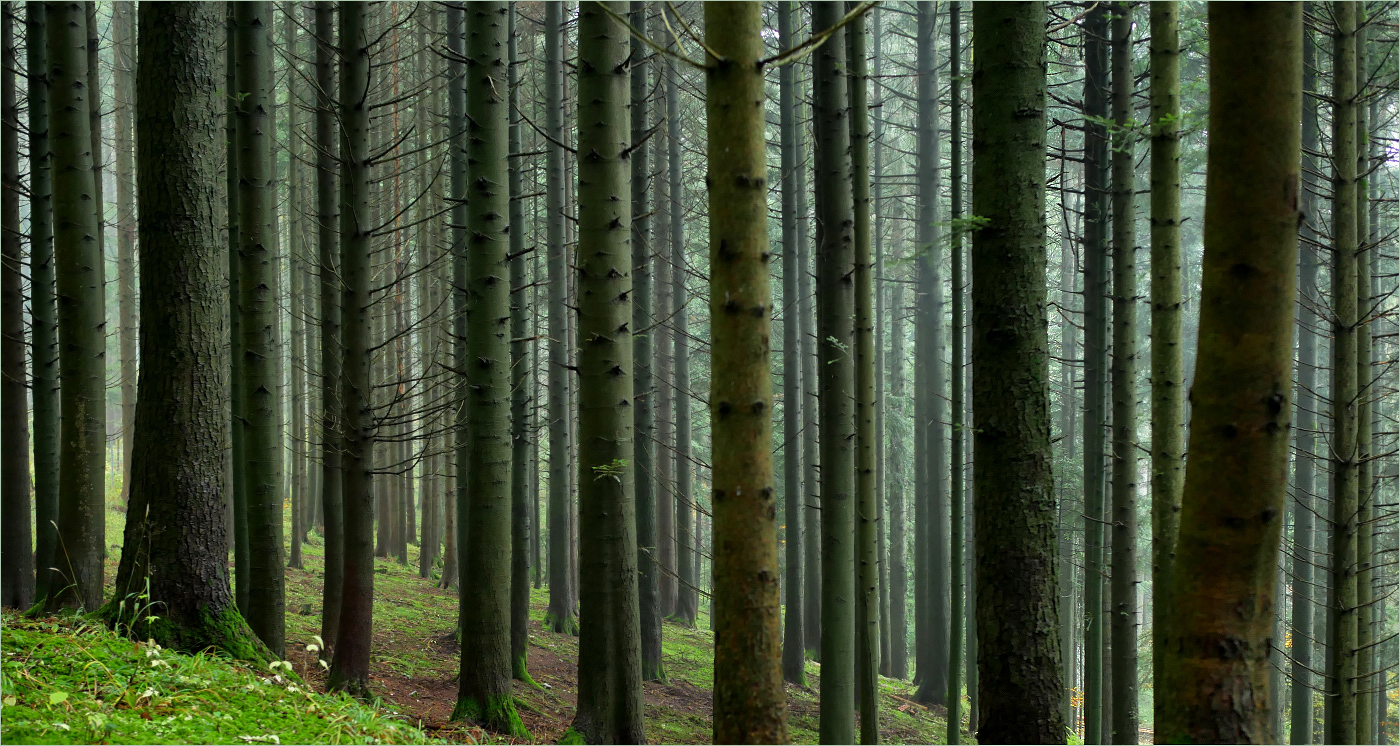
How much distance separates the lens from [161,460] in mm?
4992

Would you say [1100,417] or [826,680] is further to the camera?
[1100,417]

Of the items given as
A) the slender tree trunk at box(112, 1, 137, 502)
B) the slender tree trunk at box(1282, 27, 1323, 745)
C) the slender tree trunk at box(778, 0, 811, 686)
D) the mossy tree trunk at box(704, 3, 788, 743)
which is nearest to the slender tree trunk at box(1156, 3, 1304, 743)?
the mossy tree trunk at box(704, 3, 788, 743)

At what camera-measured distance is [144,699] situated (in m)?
3.77

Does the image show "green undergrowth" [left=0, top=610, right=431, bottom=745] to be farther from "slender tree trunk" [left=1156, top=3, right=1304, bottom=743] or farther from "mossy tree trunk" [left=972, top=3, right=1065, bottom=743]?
"slender tree trunk" [left=1156, top=3, right=1304, bottom=743]

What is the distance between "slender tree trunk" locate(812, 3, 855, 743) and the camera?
6.59m

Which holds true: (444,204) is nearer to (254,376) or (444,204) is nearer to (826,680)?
(254,376)

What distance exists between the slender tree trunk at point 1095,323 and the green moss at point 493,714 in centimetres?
567

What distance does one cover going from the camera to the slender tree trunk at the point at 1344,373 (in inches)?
270

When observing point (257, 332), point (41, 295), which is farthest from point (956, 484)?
point (41, 295)

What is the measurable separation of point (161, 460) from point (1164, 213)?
6.34m

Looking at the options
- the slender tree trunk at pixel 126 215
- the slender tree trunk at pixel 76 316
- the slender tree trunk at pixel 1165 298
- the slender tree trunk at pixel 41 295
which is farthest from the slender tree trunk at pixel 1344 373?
the slender tree trunk at pixel 126 215

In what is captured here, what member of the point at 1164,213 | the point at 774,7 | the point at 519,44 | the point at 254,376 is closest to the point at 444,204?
the point at 519,44

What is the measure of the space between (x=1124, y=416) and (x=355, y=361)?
6.72 metres

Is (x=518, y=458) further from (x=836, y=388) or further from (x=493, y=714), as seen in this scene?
(x=836, y=388)
